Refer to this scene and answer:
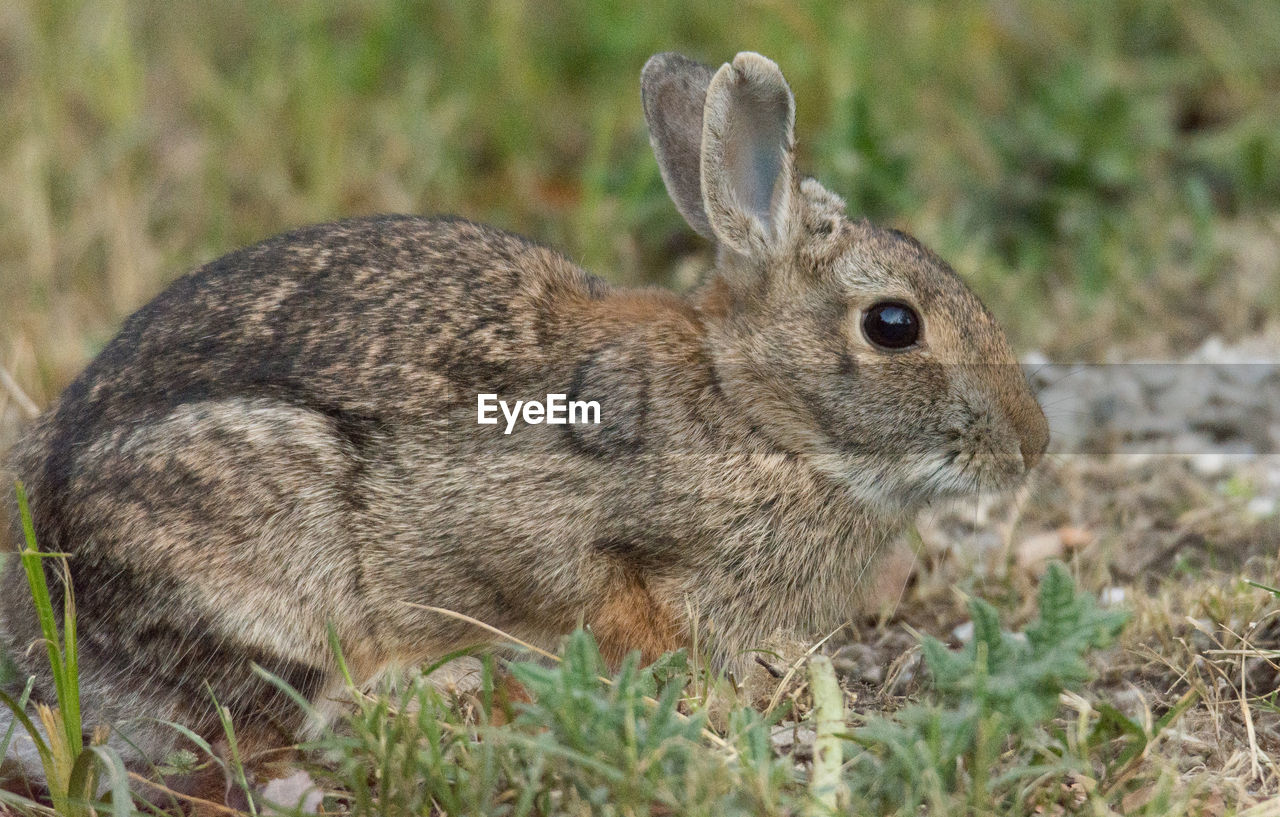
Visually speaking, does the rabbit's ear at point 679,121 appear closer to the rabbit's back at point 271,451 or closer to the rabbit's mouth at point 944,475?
the rabbit's back at point 271,451

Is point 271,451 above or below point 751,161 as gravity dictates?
below

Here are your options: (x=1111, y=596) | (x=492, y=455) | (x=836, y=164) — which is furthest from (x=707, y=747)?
(x=836, y=164)

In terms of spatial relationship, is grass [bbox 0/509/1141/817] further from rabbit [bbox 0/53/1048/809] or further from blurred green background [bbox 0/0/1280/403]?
blurred green background [bbox 0/0/1280/403]

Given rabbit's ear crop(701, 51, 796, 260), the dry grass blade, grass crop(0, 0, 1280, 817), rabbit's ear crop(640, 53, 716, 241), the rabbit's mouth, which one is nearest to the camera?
the dry grass blade

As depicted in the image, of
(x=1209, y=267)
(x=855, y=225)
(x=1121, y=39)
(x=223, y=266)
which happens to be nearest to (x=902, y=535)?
(x=855, y=225)

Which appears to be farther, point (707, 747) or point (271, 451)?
point (271, 451)
